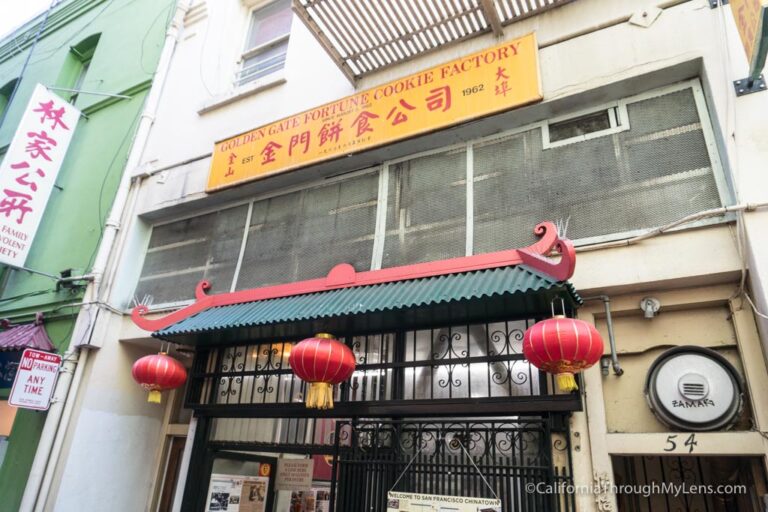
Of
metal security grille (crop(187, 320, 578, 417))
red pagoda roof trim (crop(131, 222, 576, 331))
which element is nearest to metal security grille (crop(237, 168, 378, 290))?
red pagoda roof trim (crop(131, 222, 576, 331))

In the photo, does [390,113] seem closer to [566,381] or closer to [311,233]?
[311,233]

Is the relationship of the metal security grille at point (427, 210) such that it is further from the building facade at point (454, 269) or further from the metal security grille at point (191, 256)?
the metal security grille at point (191, 256)

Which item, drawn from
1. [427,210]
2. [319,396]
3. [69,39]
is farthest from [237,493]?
[69,39]

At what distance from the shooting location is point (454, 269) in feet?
18.9

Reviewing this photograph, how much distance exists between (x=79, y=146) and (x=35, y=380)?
5641mm

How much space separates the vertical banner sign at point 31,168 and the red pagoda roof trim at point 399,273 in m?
3.09

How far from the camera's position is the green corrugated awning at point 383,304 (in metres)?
4.89

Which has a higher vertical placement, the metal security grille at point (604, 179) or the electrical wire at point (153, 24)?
the electrical wire at point (153, 24)

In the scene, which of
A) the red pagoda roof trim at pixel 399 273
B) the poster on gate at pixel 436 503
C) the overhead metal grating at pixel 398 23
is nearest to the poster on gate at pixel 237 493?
the red pagoda roof trim at pixel 399 273

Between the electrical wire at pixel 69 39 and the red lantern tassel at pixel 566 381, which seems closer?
the red lantern tassel at pixel 566 381

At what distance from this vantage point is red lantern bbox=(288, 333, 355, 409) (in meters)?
5.29

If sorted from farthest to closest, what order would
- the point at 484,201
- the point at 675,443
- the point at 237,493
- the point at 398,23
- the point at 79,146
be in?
the point at 79,146
the point at 237,493
the point at 398,23
the point at 484,201
the point at 675,443

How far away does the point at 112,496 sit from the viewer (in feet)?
25.5

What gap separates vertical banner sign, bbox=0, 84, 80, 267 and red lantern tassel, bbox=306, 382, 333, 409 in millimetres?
6947
